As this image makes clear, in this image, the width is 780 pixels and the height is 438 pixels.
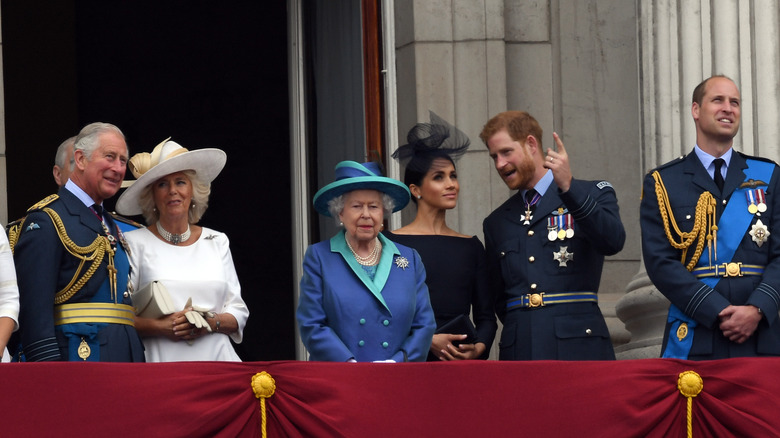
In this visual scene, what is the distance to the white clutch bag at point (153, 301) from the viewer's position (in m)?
5.67

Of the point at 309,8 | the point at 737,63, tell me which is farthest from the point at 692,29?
the point at 309,8

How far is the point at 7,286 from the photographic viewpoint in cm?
503

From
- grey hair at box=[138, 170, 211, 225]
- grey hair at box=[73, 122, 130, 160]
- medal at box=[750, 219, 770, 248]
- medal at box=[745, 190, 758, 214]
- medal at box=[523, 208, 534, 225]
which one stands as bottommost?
medal at box=[750, 219, 770, 248]

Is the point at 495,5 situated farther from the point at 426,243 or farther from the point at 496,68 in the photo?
the point at 426,243

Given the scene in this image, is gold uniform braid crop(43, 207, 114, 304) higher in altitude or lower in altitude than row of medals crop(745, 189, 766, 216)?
lower

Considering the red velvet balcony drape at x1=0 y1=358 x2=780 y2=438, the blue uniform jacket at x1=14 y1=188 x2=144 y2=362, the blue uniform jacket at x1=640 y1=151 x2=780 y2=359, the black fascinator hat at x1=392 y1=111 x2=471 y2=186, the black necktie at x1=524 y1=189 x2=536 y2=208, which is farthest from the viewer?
the black fascinator hat at x1=392 y1=111 x2=471 y2=186

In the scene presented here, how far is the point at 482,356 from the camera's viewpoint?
608 centimetres

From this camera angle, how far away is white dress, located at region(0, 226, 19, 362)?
501cm

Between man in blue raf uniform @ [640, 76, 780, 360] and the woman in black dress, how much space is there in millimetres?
777

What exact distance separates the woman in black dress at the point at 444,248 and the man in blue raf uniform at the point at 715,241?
2.55 feet

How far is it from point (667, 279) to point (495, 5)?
3.00 m

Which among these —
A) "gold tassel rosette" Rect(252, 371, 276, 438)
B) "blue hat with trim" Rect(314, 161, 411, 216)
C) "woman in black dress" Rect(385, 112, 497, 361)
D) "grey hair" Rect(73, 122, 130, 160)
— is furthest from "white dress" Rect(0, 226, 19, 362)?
"woman in black dress" Rect(385, 112, 497, 361)

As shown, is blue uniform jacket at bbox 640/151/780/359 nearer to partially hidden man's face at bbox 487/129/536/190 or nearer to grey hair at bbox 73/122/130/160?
A: partially hidden man's face at bbox 487/129/536/190

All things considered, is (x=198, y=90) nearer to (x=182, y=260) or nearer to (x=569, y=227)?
(x=182, y=260)
